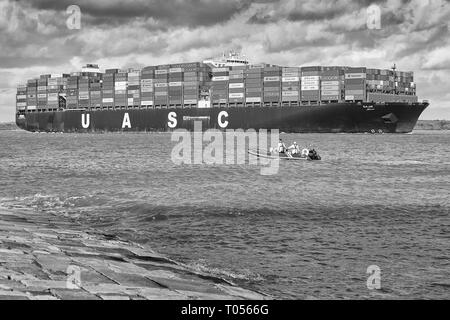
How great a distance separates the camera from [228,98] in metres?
94.1

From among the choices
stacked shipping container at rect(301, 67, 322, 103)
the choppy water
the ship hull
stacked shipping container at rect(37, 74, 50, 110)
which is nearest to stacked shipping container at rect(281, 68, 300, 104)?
stacked shipping container at rect(301, 67, 322, 103)

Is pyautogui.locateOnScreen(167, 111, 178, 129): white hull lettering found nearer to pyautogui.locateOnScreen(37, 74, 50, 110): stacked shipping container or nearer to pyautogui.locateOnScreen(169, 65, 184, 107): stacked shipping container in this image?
pyautogui.locateOnScreen(169, 65, 184, 107): stacked shipping container

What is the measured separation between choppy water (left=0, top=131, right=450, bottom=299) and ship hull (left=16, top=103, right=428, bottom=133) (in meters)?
48.5

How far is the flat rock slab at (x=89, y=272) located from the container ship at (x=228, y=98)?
73.9 meters

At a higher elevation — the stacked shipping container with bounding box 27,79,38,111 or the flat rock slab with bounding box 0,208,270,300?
the stacked shipping container with bounding box 27,79,38,111

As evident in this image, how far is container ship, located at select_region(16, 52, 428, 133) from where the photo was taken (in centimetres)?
8462

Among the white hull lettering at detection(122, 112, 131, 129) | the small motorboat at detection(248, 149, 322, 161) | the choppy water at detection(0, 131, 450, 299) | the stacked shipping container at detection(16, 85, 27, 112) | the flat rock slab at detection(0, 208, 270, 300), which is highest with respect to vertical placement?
the stacked shipping container at detection(16, 85, 27, 112)

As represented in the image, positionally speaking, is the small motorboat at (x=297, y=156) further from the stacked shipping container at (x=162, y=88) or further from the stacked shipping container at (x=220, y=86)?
the stacked shipping container at (x=162, y=88)

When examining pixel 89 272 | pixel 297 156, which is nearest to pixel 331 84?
pixel 297 156

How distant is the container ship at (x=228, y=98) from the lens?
84625 mm

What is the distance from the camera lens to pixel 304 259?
11992mm

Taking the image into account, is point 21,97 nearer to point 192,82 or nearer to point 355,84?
point 192,82

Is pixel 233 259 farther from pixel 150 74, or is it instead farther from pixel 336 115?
pixel 150 74

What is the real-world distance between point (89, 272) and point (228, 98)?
8642cm
